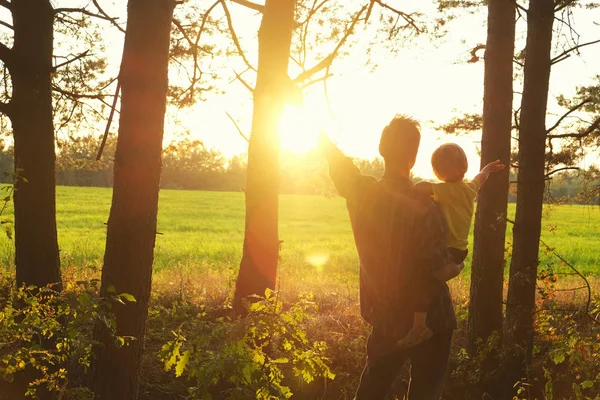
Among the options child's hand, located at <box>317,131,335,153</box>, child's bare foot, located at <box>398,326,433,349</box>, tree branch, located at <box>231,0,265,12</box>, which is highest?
tree branch, located at <box>231,0,265,12</box>

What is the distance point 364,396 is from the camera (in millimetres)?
2852

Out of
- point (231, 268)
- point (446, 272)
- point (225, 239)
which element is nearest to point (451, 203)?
point (446, 272)

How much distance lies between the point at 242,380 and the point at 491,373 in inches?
170

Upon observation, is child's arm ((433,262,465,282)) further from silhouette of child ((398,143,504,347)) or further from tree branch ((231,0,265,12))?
tree branch ((231,0,265,12))

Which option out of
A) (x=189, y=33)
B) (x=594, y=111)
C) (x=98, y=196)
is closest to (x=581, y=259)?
(x=594, y=111)

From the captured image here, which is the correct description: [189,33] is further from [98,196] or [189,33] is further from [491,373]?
[98,196]

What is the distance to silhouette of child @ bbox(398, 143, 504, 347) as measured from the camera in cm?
257

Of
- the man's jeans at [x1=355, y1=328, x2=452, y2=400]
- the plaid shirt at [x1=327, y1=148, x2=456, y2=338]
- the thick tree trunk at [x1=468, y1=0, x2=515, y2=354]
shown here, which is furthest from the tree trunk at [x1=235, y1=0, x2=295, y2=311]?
the man's jeans at [x1=355, y1=328, x2=452, y2=400]

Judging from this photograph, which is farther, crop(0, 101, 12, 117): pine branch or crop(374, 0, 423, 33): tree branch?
crop(374, 0, 423, 33): tree branch

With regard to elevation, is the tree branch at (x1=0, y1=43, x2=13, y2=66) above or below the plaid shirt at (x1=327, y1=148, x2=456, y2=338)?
above

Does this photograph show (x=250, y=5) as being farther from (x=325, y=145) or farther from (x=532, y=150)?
(x=325, y=145)

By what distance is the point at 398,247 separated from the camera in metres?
2.59

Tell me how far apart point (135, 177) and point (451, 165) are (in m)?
1.85

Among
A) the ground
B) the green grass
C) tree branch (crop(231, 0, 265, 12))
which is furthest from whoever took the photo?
the green grass
